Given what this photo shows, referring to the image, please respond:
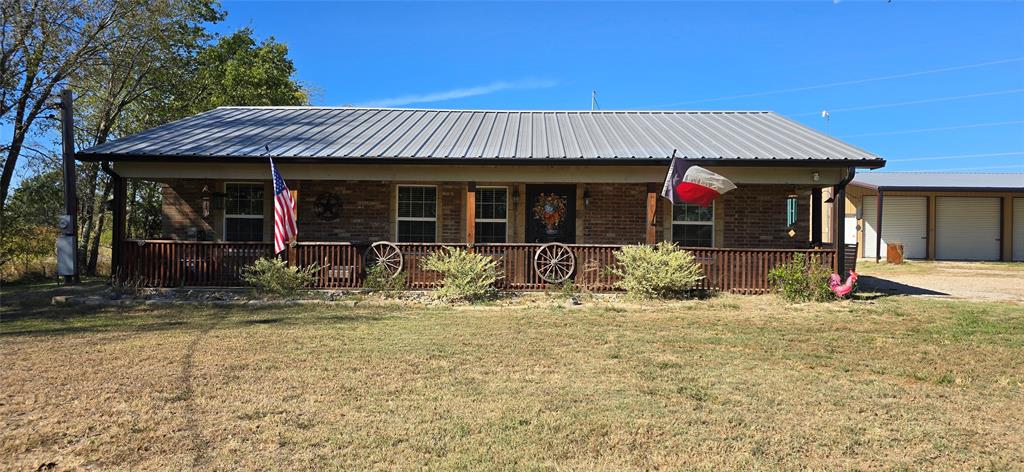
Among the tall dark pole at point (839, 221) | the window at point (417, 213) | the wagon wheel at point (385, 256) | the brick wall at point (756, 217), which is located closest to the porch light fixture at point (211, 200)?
the window at point (417, 213)

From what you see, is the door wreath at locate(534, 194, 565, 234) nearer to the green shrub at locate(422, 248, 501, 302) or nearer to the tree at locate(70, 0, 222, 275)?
the green shrub at locate(422, 248, 501, 302)

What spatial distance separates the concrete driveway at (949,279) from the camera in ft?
39.0

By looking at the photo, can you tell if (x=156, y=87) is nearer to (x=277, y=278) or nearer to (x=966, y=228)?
(x=277, y=278)

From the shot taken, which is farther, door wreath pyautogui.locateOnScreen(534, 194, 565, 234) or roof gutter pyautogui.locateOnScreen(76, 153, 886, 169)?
door wreath pyautogui.locateOnScreen(534, 194, 565, 234)

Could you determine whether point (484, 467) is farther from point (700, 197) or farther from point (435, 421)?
point (700, 197)

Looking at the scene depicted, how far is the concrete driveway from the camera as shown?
1188cm

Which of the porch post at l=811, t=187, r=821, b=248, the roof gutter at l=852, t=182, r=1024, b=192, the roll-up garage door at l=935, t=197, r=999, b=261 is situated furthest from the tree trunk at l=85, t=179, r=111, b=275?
the roll-up garage door at l=935, t=197, r=999, b=261

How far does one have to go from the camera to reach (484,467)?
338cm

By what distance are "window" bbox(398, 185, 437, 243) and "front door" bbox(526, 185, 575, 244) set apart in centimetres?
202

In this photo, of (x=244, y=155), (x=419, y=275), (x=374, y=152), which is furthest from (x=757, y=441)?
(x=244, y=155)

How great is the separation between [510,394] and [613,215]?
28.5 ft

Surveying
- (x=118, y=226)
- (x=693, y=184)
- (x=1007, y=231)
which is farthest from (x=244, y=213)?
(x=1007, y=231)

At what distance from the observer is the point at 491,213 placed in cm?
1309

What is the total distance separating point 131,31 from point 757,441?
17.6 m
